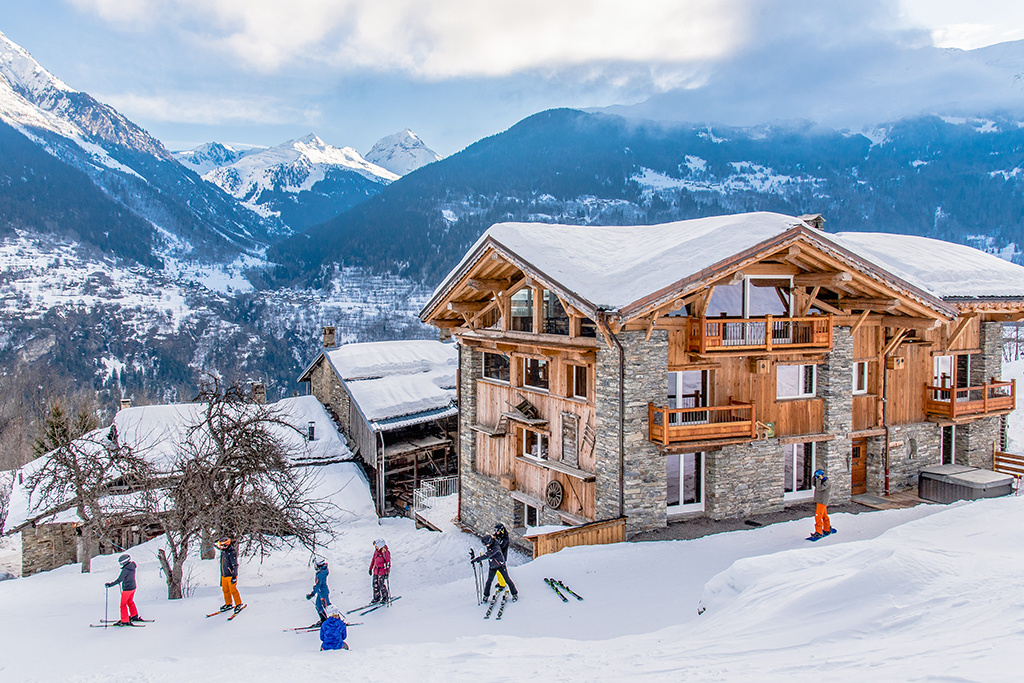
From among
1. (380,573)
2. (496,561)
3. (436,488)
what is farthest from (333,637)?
(436,488)

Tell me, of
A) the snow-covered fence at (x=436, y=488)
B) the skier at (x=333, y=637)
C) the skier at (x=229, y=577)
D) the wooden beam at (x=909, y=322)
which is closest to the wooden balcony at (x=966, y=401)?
the wooden beam at (x=909, y=322)

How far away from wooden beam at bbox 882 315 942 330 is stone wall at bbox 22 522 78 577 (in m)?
29.6

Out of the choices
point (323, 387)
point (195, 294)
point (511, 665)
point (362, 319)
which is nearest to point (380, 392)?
point (323, 387)

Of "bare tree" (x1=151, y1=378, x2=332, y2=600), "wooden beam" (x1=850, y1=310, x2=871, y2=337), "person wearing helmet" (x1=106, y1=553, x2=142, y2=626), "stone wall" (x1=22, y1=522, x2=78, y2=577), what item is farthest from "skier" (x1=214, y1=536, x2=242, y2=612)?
"wooden beam" (x1=850, y1=310, x2=871, y2=337)

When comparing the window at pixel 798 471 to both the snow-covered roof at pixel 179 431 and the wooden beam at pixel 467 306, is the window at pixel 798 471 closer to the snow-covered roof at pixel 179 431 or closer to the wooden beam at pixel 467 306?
the wooden beam at pixel 467 306

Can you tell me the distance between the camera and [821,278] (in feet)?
56.8

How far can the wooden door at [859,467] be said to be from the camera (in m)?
19.9

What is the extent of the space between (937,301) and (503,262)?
12.0 metres

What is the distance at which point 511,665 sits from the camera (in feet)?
29.9

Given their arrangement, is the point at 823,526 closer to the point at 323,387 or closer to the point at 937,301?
the point at 937,301

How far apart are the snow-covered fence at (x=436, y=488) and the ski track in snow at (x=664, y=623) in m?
11.3

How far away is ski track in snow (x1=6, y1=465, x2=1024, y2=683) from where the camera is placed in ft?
24.6

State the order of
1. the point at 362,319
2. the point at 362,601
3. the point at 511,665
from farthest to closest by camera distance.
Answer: the point at 362,319
the point at 362,601
the point at 511,665

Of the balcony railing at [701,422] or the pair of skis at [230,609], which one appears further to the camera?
the balcony railing at [701,422]
